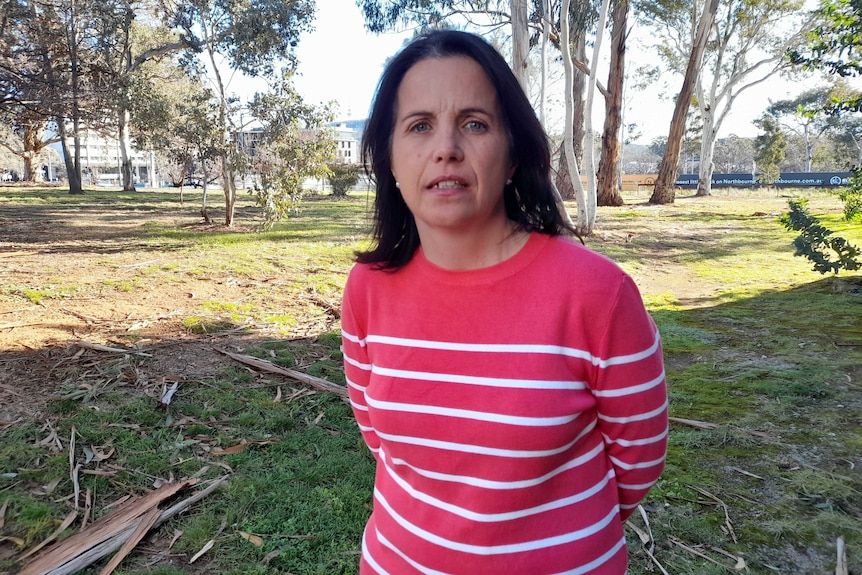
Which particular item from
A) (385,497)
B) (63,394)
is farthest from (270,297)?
(385,497)

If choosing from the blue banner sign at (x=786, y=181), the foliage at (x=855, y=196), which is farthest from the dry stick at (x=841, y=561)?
the blue banner sign at (x=786, y=181)

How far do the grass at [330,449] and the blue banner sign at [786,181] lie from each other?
123 ft

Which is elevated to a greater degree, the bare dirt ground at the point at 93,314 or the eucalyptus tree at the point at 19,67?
the eucalyptus tree at the point at 19,67

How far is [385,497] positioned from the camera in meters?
1.37

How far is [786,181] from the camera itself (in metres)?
43.2

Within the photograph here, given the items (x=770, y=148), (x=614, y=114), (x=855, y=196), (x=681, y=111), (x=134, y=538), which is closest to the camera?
(x=134, y=538)

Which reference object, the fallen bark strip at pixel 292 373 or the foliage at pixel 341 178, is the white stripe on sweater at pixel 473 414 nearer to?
the fallen bark strip at pixel 292 373

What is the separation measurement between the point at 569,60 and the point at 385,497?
1248 cm

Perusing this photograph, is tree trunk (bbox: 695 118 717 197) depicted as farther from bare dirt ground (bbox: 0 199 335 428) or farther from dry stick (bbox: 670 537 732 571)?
dry stick (bbox: 670 537 732 571)

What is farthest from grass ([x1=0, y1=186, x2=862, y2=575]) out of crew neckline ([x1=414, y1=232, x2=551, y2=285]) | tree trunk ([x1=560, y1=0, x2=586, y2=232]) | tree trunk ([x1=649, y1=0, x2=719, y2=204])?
→ tree trunk ([x1=649, y1=0, x2=719, y2=204])

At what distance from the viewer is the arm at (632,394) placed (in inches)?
44.1

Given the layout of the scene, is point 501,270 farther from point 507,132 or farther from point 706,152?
point 706,152

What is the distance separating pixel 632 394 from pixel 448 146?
1.88 feet

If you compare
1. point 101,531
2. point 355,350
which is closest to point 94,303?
point 101,531
